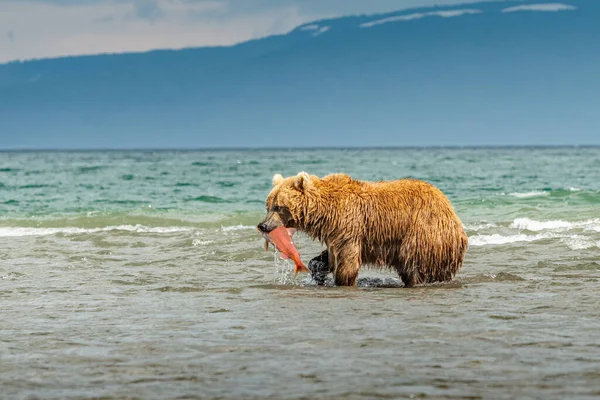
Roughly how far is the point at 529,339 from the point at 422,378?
4.83ft

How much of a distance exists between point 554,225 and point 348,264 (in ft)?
30.2

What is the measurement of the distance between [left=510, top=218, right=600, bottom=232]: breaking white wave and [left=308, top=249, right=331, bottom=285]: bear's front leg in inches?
303

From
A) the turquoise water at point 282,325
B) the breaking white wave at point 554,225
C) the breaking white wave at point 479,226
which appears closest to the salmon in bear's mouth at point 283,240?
the turquoise water at point 282,325

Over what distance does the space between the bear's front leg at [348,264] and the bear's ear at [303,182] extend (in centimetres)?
76

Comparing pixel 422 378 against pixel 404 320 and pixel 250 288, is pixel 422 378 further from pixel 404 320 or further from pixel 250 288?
pixel 250 288

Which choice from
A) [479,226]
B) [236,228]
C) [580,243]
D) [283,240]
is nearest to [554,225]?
[479,226]

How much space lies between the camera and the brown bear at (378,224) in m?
9.73

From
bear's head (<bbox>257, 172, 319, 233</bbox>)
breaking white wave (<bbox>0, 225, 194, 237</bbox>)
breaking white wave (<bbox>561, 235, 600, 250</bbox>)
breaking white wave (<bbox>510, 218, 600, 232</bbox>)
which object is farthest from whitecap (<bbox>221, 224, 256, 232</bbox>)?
bear's head (<bbox>257, 172, 319, 233</bbox>)

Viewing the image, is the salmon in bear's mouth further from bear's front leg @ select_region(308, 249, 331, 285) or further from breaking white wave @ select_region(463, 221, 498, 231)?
breaking white wave @ select_region(463, 221, 498, 231)

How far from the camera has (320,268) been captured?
34.0 ft

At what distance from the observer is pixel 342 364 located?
5.99 m

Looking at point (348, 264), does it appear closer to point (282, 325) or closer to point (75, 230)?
point (282, 325)

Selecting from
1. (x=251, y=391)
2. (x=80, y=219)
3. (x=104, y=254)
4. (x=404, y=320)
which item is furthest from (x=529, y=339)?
(x=80, y=219)

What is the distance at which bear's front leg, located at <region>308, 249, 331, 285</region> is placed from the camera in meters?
10.4
